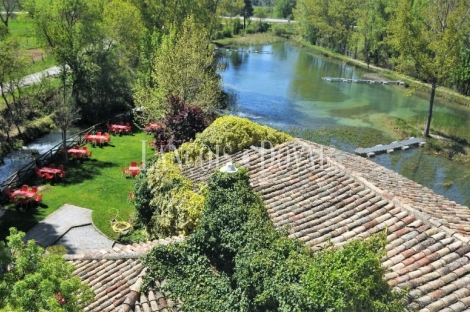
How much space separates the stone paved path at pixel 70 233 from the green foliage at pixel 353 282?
12746 millimetres

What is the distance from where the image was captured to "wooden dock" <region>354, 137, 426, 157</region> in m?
31.0

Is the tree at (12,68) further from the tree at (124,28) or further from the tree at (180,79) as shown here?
the tree at (124,28)

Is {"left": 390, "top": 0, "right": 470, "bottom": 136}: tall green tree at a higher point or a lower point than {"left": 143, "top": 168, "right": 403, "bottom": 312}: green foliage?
higher

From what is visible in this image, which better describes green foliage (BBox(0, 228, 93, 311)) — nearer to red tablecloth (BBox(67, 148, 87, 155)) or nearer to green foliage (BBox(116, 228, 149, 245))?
green foliage (BBox(116, 228, 149, 245))

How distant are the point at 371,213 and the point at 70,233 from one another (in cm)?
1363

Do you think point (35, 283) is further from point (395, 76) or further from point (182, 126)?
point (395, 76)

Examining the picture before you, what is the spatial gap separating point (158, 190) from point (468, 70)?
151 ft

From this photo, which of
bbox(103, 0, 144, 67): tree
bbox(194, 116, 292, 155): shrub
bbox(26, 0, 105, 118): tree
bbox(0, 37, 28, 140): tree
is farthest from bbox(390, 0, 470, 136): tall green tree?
bbox(0, 37, 28, 140): tree

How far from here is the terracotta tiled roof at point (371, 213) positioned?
8.38 meters

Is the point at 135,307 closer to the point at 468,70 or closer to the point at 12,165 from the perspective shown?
the point at 12,165

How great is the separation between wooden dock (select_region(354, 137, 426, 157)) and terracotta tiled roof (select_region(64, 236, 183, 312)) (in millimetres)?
22700

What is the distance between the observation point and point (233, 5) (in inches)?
2852

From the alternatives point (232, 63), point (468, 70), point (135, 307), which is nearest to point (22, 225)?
point (135, 307)

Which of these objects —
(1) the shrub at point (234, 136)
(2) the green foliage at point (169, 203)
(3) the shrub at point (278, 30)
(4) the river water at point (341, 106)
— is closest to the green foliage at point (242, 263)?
(2) the green foliage at point (169, 203)
